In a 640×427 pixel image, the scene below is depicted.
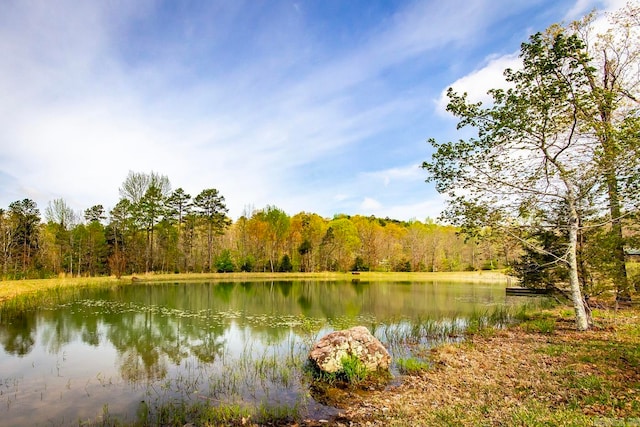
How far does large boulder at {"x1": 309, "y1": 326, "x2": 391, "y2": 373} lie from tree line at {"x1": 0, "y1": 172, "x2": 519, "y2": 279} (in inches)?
1308

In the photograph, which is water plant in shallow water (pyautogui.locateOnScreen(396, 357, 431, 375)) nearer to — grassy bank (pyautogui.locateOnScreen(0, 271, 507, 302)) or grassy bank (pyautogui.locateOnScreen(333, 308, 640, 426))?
grassy bank (pyautogui.locateOnScreen(333, 308, 640, 426))

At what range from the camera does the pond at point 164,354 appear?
7.77 m

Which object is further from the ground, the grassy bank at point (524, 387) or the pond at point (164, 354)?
the grassy bank at point (524, 387)

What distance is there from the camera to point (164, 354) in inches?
470

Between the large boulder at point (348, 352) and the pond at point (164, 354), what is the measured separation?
75 cm

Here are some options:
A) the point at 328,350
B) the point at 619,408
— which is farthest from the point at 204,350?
the point at 619,408

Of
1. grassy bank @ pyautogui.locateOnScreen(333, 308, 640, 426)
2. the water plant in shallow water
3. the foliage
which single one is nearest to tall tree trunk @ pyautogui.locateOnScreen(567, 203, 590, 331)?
grassy bank @ pyautogui.locateOnScreen(333, 308, 640, 426)

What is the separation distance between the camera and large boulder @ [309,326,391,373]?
9.37 metres

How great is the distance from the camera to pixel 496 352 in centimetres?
1009

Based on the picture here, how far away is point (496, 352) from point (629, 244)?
34.5ft

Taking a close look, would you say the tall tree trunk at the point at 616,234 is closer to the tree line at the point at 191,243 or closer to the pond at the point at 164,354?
the pond at the point at 164,354

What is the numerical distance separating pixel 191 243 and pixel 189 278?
9.34 metres

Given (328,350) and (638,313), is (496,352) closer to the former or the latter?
(328,350)

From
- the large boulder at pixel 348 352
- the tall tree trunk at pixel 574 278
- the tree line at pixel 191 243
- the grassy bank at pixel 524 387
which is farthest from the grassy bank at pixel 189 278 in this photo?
the tall tree trunk at pixel 574 278
